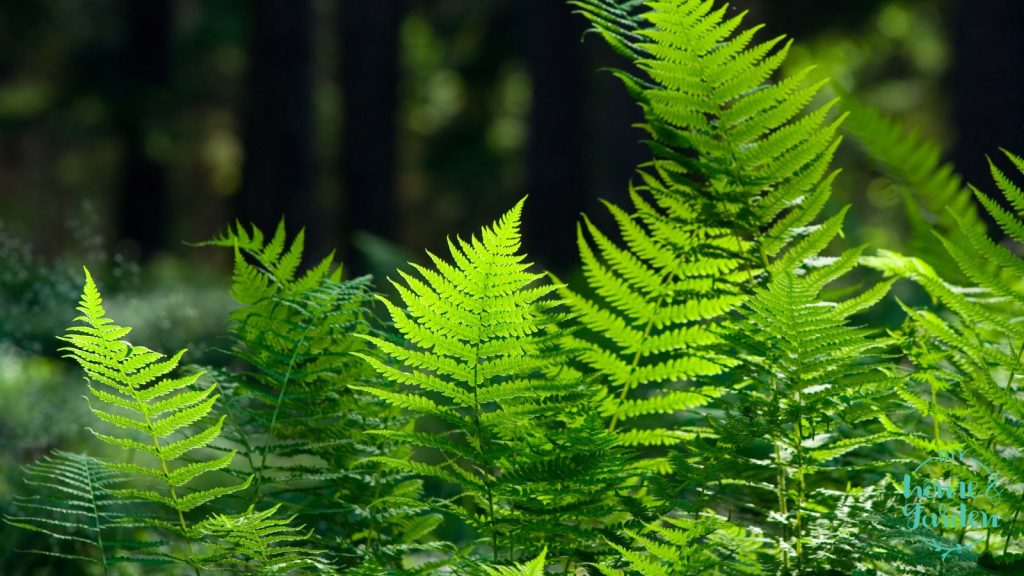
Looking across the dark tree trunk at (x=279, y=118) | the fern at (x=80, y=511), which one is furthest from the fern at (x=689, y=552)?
the dark tree trunk at (x=279, y=118)

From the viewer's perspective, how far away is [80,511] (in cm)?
130

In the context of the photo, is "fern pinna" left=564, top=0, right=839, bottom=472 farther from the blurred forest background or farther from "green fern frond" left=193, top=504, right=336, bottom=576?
the blurred forest background

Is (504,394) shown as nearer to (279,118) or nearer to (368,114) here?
(279,118)

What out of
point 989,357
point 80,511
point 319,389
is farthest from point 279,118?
point 989,357

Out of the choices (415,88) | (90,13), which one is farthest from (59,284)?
(90,13)

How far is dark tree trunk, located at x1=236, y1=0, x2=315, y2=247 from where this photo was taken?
31.4 feet

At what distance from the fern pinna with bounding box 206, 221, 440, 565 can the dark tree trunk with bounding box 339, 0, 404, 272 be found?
1154cm

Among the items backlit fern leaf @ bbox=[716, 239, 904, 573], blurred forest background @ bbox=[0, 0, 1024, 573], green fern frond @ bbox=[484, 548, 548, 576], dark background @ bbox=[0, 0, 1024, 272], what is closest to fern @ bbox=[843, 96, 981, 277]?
blurred forest background @ bbox=[0, 0, 1024, 573]

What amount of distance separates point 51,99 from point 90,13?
907 centimetres

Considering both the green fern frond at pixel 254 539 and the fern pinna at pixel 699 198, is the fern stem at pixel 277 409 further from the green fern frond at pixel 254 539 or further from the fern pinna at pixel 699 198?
the fern pinna at pixel 699 198

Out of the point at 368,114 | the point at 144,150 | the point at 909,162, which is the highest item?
the point at 368,114

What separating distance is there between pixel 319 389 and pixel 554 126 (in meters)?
8.40

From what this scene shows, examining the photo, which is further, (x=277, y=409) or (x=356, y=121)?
(x=356, y=121)

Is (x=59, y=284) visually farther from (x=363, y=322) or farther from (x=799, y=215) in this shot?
(x=799, y=215)
